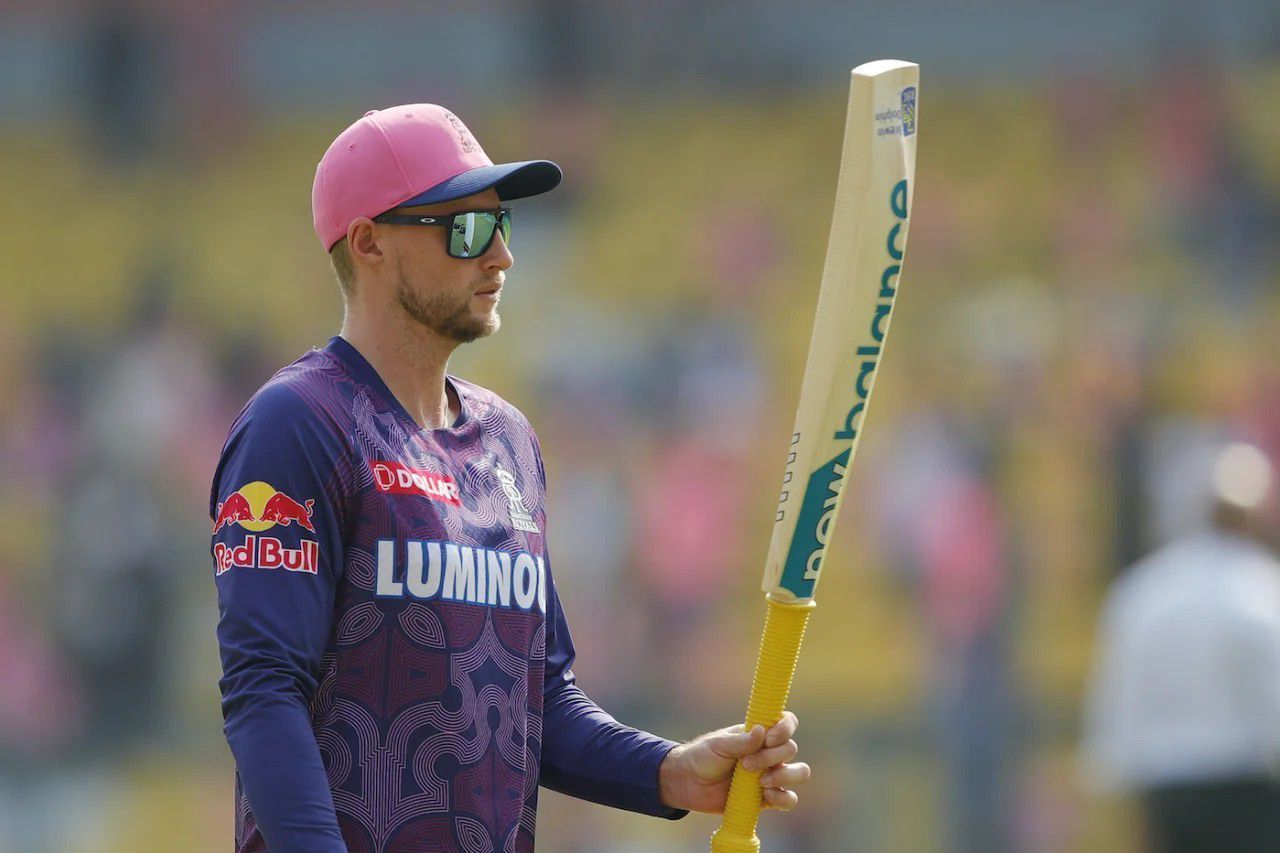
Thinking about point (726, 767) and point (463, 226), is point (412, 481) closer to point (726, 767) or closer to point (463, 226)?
point (463, 226)

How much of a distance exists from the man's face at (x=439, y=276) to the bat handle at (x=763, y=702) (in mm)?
621

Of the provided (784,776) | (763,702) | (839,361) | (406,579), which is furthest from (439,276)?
(784,776)

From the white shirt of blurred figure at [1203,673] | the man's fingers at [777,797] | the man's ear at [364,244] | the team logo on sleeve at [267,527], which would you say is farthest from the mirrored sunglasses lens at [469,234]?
the white shirt of blurred figure at [1203,673]

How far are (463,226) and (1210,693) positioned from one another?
12.2ft

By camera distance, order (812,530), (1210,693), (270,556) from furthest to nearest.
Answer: (1210,693), (812,530), (270,556)

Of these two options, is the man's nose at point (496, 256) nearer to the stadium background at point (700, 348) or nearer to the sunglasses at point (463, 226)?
the sunglasses at point (463, 226)

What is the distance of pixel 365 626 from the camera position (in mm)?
2418

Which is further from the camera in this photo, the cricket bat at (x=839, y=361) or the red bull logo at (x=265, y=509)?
the cricket bat at (x=839, y=361)

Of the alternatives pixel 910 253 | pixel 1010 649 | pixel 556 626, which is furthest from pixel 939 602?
pixel 556 626

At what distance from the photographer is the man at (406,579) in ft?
7.66

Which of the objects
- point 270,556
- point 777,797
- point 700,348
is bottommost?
point 700,348

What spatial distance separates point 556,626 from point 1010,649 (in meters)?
7.03

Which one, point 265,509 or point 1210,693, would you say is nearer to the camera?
point 265,509

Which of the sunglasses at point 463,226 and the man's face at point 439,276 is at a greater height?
the sunglasses at point 463,226
